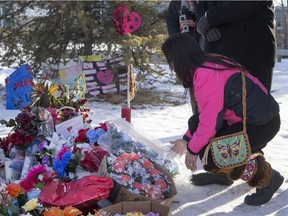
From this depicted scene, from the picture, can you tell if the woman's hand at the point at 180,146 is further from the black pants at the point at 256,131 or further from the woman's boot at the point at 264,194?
the woman's boot at the point at 264,194

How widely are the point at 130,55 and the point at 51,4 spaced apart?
1775 millimetres

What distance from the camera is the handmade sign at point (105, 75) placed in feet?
23.0

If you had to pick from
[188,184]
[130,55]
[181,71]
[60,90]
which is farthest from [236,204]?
[130,55]

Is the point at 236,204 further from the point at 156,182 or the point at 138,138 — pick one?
the point at 138,138

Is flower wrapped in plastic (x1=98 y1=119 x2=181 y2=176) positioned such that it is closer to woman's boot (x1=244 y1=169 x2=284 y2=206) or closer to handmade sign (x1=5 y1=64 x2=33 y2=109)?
woman's boot (x1=244 y1=169 x2=284 y2=206)

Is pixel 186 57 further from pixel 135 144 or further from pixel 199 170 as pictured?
pixel 199 170

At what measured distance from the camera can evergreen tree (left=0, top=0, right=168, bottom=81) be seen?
676 cm

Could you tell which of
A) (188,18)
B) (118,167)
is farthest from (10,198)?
(188,18)

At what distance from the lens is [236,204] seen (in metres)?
2.83

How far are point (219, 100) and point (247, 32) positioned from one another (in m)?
0.81

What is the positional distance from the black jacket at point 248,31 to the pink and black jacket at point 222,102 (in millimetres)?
495

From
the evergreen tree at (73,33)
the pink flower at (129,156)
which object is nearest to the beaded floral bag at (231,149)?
the pink flower at (129,156)

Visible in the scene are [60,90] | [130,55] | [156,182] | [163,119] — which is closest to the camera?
[156,182]

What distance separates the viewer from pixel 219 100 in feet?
8.07
